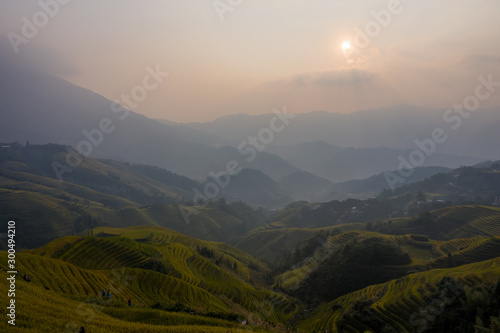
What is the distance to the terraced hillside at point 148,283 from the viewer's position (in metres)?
28.5

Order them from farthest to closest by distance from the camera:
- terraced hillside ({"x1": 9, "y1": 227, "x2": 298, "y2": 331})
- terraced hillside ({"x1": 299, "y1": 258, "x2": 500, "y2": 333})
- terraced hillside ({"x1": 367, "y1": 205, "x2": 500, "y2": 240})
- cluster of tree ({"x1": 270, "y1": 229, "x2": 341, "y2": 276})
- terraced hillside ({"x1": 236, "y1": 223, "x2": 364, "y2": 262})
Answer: terraced hillside ({"x1": 236, "y1": 223, "x2": 364, "y2": 262}) → terraced hillside ({"x1": 367, "y1": 205, "x2": 500, "y2": 240}) → cluster of tree ({"x1": 270, "y1": 229, "x2": 341, "y2": 276}) → terraced hillside ({"x1": 299, "y1": 258, "x2": 500, "y2": 333}) → terraced hillside ({"x1": 9, "y1": 227, "x2": 298, "y2": 331})

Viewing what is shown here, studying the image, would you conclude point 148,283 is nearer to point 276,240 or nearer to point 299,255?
point 299,255

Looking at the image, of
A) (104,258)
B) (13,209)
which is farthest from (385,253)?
(13,209)

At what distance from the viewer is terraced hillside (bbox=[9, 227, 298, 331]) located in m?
28.5

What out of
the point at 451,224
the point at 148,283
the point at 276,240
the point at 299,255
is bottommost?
the point at 276,240

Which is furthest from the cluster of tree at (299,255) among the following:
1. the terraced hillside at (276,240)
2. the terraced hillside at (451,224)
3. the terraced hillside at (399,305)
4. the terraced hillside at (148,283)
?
the terraced hillside at (451,224)

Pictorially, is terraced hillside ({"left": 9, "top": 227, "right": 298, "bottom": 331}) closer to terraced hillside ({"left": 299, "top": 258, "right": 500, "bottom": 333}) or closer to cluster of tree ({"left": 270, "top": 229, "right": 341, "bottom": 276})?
terraced hillside ({"left": 299, "top": 258, "right": 500, "bottom": 333})

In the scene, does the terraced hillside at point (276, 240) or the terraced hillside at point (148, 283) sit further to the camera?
the terraced hillside at point (276, 240)

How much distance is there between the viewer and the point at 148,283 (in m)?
45.0

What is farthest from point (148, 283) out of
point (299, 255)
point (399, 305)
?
point (299, 255)

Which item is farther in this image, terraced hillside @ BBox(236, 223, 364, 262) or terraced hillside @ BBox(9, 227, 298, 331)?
terraced hillside @ BBox(236, 223, 364, 262)

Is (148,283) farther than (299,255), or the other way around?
(299,255)

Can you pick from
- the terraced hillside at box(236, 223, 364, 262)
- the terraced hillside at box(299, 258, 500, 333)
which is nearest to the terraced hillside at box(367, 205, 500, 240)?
the terraced hillside at box(236, 223, 364, 262)

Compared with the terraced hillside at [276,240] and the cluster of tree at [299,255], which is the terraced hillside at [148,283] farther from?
the terraced hillside at [276,240]
